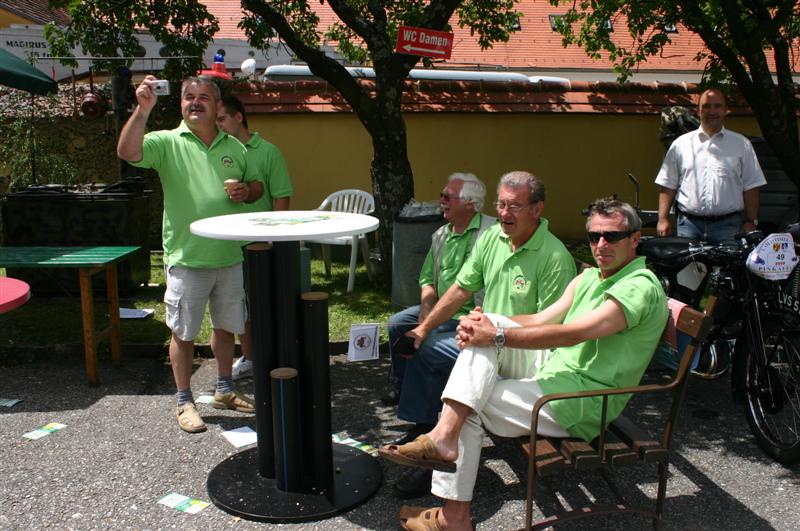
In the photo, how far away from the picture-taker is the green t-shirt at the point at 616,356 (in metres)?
3.01

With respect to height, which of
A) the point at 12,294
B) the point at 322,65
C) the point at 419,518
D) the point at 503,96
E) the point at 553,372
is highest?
the point at 322,65

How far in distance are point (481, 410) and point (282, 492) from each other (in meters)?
1.10

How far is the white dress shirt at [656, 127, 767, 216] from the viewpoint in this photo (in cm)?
531

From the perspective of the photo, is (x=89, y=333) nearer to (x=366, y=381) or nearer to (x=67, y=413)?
(x=67, y=413)

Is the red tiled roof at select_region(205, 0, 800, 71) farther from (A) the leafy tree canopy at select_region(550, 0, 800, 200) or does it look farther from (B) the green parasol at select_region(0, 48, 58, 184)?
(B) the green parasol at select_region(0, 48, 58, 184)

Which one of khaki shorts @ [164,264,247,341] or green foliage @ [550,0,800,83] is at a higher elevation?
green foliage @ [550,0,800,83]

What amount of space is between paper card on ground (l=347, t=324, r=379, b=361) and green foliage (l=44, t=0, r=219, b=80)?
4665 mm

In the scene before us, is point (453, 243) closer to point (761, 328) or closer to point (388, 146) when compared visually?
point (761, 328)

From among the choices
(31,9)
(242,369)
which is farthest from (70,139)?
(31,9)

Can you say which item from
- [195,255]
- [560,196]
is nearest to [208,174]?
[195,255]

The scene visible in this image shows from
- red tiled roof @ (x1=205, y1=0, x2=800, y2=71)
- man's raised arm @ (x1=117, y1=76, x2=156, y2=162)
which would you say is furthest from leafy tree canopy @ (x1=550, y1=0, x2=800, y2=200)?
red tiled roof @ (x1=205, y1=0, x2=800, y2=71)

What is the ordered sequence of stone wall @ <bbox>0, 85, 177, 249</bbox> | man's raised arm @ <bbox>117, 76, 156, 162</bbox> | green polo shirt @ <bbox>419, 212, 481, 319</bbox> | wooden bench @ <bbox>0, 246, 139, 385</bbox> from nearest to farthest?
man's raised arm @ <bbox>117, 76, 156, 162</bbox> < green polo shirt @ <bbox>419, 212, 481, 319</bbox> < wooden bench @ <bbox>0, 246, 139, 385</bbox> < stone wall @ <bbox>0, 85, 177, 249</bbox>

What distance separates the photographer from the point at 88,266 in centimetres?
499

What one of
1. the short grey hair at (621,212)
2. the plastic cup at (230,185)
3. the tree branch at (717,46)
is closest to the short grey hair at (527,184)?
the short grey hair at (621,212)
